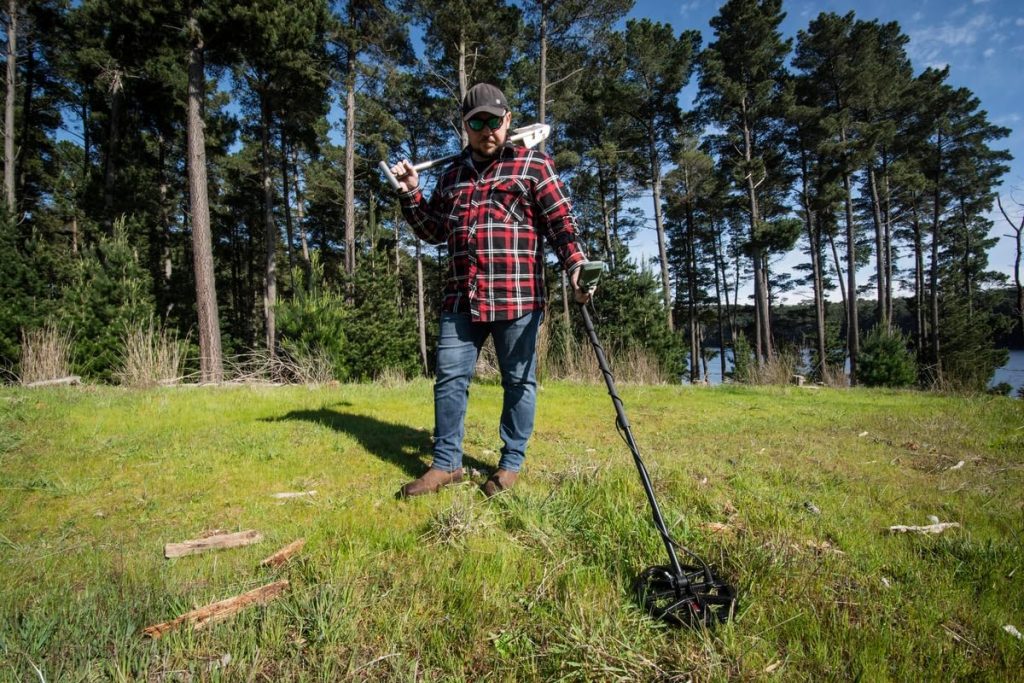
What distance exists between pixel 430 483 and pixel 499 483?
1.20ft

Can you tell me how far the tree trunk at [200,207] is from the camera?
1010cm

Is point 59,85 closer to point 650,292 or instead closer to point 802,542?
point 650,292

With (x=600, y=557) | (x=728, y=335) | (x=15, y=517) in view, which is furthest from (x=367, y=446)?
(x=728, y=335)

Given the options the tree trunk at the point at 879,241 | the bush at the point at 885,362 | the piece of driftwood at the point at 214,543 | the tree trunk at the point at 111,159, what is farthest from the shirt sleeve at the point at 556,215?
the tree trunk at the point at 879,241

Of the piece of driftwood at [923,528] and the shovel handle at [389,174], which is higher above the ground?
the shovel handle at [389,174]

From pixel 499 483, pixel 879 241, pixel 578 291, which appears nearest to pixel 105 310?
pixel 499 483

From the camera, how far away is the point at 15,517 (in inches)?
81.0

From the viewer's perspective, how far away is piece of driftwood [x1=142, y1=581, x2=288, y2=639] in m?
1.21

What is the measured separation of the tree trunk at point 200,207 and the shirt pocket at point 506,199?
10.1m

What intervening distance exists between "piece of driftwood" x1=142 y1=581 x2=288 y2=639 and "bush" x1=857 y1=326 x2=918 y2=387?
18.0 metres

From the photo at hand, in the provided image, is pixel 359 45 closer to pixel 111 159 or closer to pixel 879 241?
pixel 111 159

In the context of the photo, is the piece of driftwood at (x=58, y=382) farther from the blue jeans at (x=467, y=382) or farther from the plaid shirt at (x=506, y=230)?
the plaid shirt at (x=506, y=230)

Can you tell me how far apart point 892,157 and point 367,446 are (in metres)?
29.4

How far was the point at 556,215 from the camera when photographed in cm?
237
